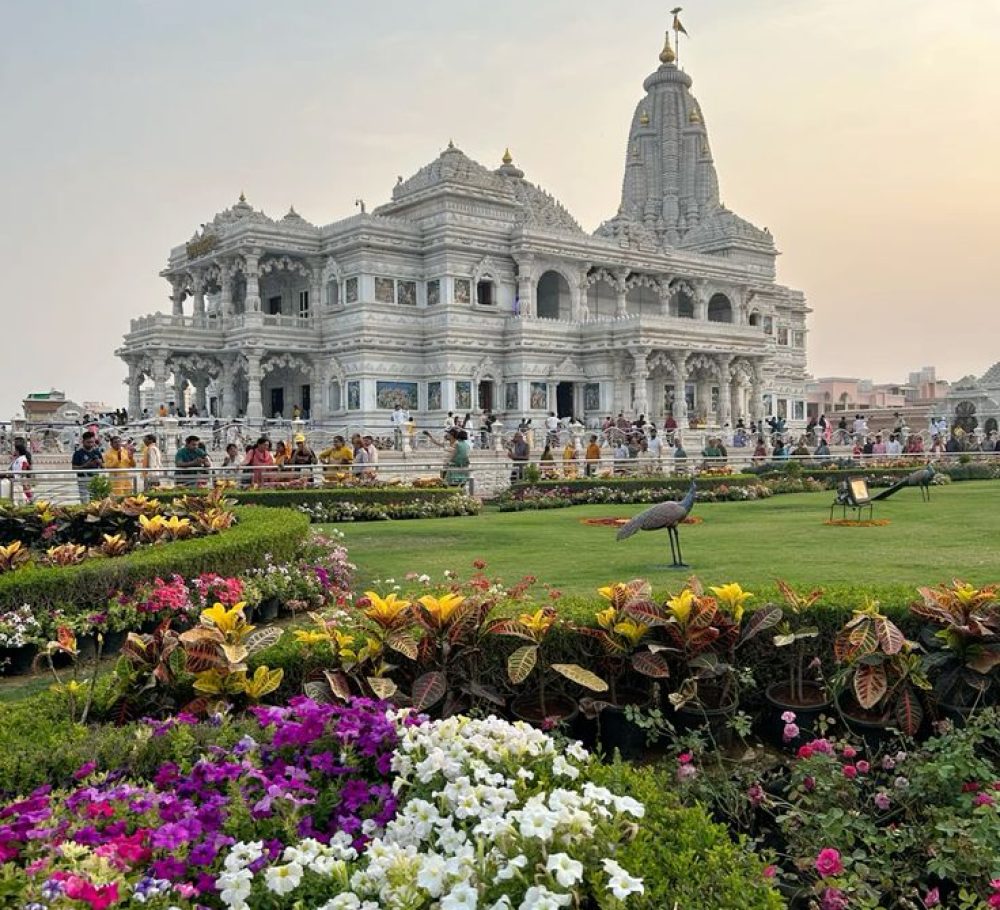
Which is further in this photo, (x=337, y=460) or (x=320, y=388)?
(x=320, y=388)

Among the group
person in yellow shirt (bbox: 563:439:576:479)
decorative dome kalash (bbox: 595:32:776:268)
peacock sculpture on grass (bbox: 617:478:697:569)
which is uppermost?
decorative dome kalash (bbox: 595:32:776:268)

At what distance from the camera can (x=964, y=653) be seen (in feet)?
17.8

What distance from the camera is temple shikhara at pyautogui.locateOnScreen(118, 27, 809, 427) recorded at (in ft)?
145

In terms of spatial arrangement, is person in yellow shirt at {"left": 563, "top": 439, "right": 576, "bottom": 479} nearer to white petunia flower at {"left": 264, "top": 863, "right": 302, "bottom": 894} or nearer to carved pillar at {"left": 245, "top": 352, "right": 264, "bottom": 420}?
carved pillar at {"left": 245, "top": 352, "right": 264, "bottom": 420}

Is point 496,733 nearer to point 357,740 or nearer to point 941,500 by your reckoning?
point 357,740

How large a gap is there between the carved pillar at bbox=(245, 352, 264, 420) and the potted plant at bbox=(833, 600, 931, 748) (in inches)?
1531

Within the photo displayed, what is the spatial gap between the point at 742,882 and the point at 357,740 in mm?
1683

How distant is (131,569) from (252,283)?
38271 mm

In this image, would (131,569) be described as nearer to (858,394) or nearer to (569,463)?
(569,463)

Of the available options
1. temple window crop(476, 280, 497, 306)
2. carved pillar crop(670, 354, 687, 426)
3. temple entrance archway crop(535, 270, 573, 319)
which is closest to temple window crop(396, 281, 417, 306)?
temple window crop(476, 280, 497, 306)

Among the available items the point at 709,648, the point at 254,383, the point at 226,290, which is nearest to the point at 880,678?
the point at 709,648

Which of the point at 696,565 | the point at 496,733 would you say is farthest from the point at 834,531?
the point at 496,733

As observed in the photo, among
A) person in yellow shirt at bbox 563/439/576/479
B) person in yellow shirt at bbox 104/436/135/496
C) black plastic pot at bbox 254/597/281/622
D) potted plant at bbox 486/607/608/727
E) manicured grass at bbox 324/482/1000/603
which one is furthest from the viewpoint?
person in yellow shirt at bbox 563/439/576/479

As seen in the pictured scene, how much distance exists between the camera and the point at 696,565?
11320mm
